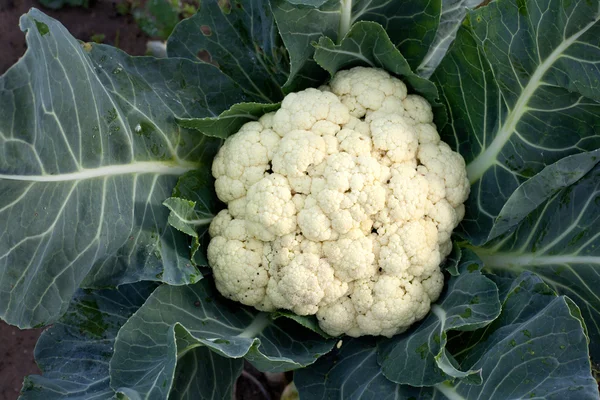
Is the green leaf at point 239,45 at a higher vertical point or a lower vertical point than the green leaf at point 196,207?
higher

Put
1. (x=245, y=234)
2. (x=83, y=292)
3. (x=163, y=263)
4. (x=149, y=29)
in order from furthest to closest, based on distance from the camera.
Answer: (x=149, y=29) < (x=83, y=292) < (x=245, y=234) < (x=163, y=263)

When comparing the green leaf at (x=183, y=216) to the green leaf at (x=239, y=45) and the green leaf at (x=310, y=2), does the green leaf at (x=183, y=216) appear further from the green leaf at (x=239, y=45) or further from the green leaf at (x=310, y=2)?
the green leaf at (x=310, y=2)

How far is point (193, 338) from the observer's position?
1.91m

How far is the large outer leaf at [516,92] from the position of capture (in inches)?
79.1

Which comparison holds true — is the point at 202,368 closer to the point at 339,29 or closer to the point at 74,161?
the point at 74,161

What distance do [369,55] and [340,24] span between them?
6.4 inches

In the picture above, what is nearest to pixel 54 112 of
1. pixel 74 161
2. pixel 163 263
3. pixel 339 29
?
pixel 74 161

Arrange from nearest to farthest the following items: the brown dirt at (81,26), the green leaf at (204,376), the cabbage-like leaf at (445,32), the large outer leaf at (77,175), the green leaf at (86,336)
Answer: the large outer leaf at (77,175)
the green leaf at (204,376)
the green leaf at (86,336)
the cabbage-like leaf at (445,32)
the brown dirt at (81,26)

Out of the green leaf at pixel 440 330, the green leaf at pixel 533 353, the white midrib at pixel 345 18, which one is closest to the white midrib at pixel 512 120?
the green leaf at pixel 440 330

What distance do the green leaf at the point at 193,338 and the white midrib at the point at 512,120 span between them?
0.91 metres

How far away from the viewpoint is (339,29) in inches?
90.7

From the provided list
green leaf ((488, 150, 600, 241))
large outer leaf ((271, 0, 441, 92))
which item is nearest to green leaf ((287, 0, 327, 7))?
large outer leaf ((271, 0, 441, 92))

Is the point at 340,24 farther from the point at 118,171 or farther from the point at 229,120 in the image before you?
the point at 118,171

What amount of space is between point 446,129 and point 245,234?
3.09 ft
